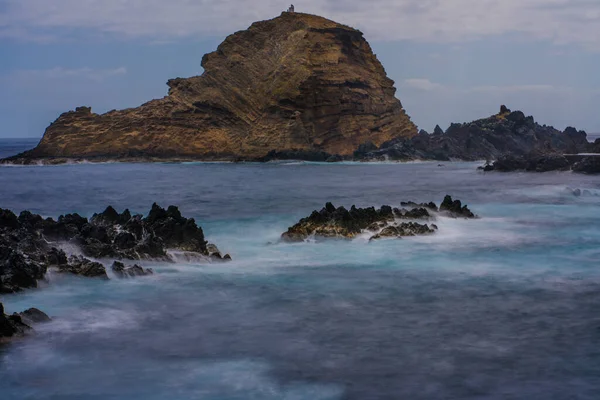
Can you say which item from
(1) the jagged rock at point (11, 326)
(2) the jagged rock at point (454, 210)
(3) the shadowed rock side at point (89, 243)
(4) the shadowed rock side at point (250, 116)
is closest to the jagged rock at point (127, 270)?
(3) the shadowed rock side at point (89, 243)

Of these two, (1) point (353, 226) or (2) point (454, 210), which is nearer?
(1) point (353, 226)

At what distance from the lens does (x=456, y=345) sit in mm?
10711

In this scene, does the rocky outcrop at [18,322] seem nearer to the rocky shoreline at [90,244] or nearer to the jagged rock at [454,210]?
the rocky shoreline at [90,244]

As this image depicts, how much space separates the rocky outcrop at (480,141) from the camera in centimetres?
8981

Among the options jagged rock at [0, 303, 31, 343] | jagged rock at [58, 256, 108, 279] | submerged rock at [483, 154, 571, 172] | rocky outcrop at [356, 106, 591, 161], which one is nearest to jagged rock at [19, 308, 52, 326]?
jagged rock at [0, 303, 31, 343]

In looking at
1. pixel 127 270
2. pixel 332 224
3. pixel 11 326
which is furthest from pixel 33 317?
pixel 332 224

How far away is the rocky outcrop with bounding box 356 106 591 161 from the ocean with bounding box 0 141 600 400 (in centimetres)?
6728

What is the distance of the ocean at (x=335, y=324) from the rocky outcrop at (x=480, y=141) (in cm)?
6728

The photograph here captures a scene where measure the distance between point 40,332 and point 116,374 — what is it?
219cm

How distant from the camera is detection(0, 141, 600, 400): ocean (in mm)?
9289

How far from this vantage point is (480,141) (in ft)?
310

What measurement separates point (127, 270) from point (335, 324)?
5.13 meters

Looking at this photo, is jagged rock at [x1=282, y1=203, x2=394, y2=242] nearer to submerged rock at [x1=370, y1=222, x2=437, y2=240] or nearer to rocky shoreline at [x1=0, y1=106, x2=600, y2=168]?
submerged rock at [x1=370, y1=222, x2=437, y2=240]

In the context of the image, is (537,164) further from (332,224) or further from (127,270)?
(127,270)
